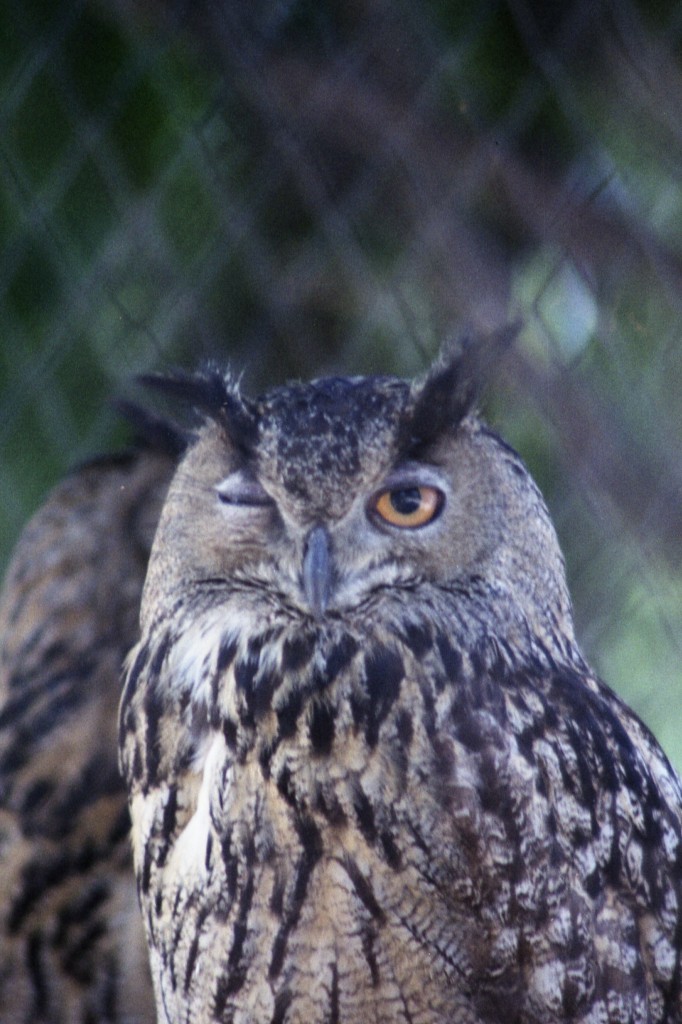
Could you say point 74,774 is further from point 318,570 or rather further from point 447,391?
point 447,391

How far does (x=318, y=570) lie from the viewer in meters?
1.20

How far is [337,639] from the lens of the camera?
1268 mm

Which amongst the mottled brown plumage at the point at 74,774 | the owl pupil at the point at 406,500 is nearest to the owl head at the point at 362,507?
the owl pupil at the point at 406,500

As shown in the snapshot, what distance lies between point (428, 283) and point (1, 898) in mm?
1019

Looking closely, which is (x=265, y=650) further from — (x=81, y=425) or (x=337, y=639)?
(x=81, y=425)

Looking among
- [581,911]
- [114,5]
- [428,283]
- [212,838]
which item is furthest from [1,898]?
[114,5]

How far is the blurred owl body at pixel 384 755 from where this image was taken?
3.97ft

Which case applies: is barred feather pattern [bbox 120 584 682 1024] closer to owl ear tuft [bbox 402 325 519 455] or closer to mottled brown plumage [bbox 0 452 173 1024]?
owl ear tuft [bbox 402 325 519 455]

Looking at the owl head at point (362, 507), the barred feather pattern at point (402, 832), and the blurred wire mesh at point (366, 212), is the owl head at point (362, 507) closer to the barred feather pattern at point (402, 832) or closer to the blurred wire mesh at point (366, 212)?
the barred feather pattern at point (402, 832)

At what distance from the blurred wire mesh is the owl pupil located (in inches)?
20.5

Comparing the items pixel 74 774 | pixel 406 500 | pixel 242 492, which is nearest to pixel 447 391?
pixel 406 500

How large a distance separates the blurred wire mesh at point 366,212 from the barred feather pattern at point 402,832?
59 cm

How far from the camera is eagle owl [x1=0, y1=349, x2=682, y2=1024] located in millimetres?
1211

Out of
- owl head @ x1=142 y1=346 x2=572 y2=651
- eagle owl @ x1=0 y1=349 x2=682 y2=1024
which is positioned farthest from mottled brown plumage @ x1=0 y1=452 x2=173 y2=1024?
owl head @ x1=142 y1=346 x2=572 y2=651
